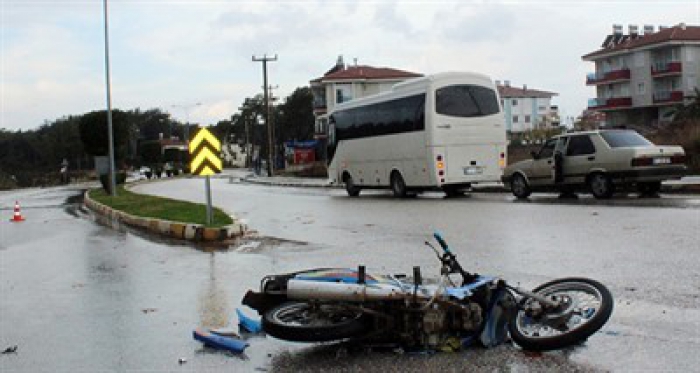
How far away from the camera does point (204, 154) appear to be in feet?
50.9

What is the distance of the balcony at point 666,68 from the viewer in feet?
232

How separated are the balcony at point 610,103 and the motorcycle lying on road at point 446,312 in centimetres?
7512

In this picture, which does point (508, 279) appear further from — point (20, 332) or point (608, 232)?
point (20, 332)

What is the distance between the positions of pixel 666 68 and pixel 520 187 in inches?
2254

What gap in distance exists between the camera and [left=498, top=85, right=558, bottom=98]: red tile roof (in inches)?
4456

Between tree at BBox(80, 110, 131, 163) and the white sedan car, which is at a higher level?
tree at BBox(80, 110, 131, 163)

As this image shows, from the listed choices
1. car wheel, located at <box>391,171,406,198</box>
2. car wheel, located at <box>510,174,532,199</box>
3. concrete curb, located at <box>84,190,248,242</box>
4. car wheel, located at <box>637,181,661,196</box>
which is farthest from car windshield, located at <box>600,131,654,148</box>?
concrete curb, located at <box>84,190,248,242</box>

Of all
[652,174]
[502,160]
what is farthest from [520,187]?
[652,174]

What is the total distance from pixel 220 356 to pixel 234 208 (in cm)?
1759

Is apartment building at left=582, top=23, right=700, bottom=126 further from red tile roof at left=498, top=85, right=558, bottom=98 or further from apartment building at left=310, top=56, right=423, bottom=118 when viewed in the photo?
red tile roof at left=498, top=85, right=558, bottom=98

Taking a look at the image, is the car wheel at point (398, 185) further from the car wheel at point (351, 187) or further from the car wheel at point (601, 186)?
the car wheel at point (601, 186)

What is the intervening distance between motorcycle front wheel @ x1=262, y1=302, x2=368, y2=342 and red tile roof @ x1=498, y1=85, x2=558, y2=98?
109 m

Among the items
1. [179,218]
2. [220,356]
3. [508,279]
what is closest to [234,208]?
[179,218]

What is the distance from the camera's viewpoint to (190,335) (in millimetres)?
6586
